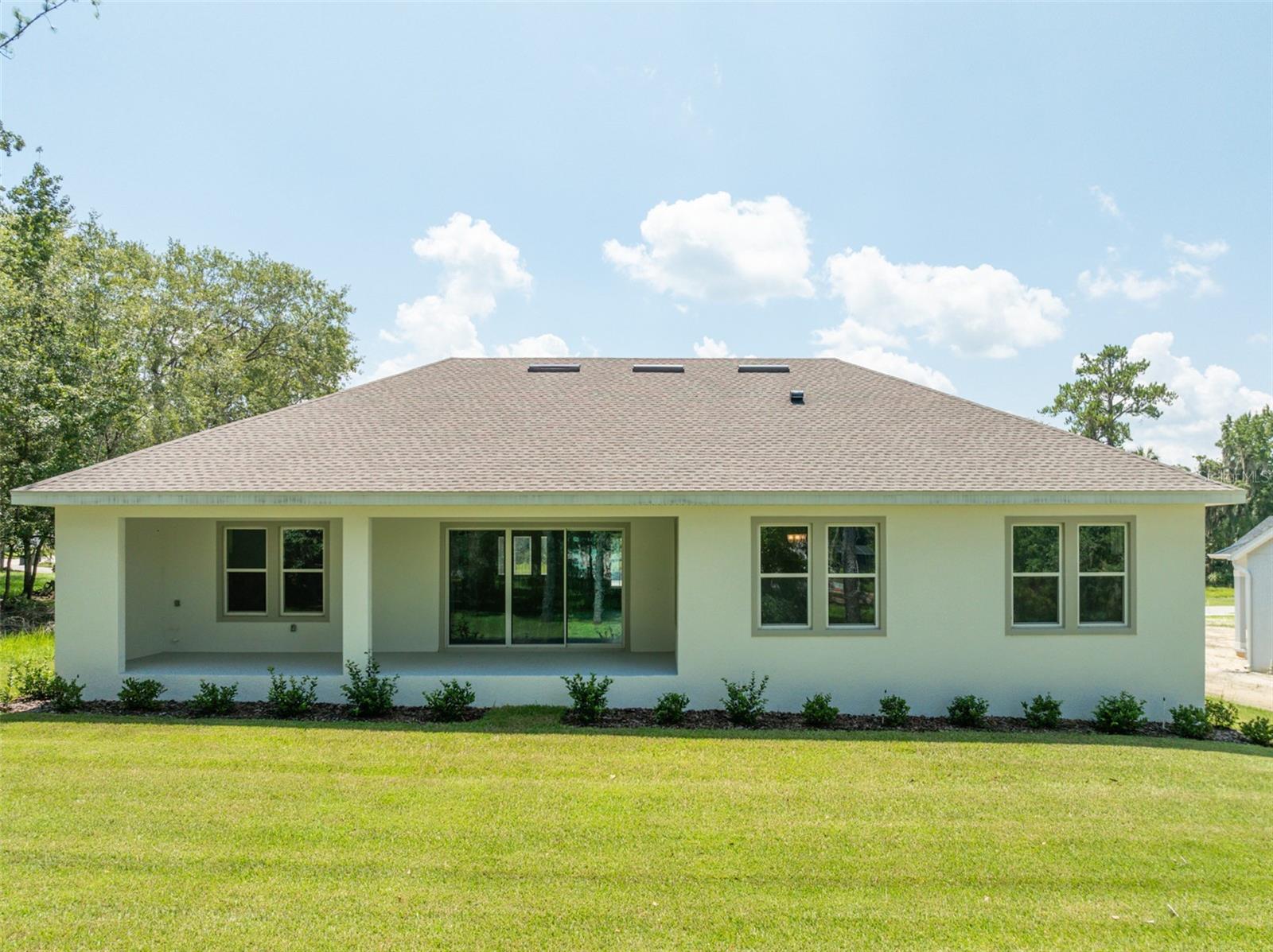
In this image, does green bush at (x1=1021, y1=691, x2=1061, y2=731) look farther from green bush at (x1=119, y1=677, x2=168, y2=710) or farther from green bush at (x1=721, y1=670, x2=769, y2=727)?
green bush at (x1=119, y1=677, x2=168, y2=710)

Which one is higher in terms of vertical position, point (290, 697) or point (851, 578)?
point (851, 578)

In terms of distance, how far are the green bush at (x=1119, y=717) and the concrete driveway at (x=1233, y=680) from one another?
4.83m

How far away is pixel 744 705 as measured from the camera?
911 cm

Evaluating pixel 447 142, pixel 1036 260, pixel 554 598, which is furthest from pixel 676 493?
pixel 1036 260

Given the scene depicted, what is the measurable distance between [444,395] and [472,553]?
10.4 ft

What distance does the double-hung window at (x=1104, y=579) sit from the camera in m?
9.84

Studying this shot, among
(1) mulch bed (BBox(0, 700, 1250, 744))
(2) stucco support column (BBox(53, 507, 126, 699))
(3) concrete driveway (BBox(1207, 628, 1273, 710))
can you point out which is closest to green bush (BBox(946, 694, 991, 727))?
(1) mulch bed (BBox(0, 700, 1250, 744))

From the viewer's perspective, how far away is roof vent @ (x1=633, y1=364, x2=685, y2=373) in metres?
14.7

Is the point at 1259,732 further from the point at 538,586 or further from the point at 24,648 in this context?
the point at 24,648

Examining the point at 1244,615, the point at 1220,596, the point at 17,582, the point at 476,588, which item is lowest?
the point at 1220,596

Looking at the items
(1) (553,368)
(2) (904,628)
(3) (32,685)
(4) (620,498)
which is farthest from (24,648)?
(2) (904,628)

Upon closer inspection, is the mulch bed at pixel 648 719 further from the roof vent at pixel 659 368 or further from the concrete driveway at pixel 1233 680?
the roof vent at pixel 659 368

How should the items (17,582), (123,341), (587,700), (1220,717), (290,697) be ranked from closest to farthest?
(587,700) → (290,697) → (1220,717) → (123,341) → (17,582)

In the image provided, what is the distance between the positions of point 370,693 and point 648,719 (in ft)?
11.6
